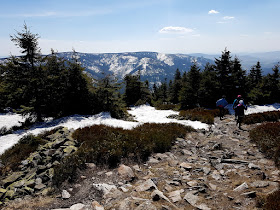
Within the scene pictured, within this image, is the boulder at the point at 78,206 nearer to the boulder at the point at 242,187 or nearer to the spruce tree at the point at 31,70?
the boulder at the point at 242,187

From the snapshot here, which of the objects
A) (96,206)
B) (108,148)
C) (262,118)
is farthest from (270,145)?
(262,118)

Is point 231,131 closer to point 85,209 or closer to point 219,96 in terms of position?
point 85,209

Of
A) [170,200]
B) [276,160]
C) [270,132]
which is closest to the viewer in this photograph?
[170,200]

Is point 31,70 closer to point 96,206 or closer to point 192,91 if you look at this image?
point 96,206

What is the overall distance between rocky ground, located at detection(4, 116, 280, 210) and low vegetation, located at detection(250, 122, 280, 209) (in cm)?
26

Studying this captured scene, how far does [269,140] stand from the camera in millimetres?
7812

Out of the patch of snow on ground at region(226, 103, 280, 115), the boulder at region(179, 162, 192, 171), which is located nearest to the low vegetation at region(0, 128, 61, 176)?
the boulder at region(179, 162, 192, 171)

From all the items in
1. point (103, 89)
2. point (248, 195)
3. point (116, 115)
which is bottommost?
point (116, 115)

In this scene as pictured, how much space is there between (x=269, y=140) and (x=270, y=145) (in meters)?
0.46

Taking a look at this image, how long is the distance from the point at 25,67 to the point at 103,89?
6.94 metres

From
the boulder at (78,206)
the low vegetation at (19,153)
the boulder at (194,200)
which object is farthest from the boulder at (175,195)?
the low vegetation at (19,153)

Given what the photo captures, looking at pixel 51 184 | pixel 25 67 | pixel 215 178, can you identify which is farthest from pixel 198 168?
pixel 25 67

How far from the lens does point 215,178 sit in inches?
212

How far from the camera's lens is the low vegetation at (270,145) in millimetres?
3535
